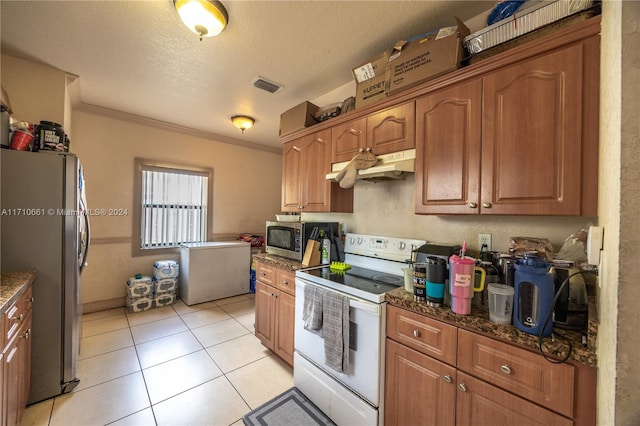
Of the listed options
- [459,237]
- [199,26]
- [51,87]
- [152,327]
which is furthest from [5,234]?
[459,237]

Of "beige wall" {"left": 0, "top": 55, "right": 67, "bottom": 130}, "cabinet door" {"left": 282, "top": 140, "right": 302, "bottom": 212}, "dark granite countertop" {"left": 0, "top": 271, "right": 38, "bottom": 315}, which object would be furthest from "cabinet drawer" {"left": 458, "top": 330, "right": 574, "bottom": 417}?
"beige wall" {"left": 0, "top": 55, "right": 67, "bottom": 130}

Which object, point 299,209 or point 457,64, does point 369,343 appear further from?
point 457,64

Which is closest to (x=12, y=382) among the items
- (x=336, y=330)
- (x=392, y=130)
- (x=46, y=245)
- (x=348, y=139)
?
(x=46, y=245)

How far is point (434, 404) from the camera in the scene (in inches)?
47.9

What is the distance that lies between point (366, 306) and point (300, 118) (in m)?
1.84

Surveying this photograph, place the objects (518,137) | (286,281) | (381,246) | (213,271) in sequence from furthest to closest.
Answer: (213,271) → (286,281) → (381,246) → (518,137)

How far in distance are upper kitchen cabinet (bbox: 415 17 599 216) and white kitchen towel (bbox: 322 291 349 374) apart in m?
0.82

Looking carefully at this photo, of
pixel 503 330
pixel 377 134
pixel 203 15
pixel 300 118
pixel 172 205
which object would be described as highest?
pixel 203 15

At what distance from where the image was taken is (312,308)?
5.54 feet

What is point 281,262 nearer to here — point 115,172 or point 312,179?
point 312,179

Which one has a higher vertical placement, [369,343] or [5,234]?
[5,234]

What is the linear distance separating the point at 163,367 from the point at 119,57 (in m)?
2.71

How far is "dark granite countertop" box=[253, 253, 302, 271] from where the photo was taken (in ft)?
6.84

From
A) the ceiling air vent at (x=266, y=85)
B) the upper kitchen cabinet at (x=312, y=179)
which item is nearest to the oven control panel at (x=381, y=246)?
the upper kitchen cabinet at (x=312, y=179)
